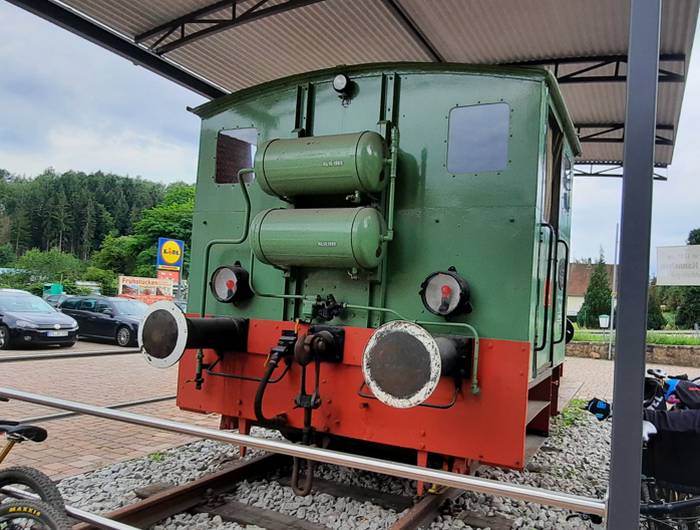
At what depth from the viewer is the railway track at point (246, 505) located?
3277 millimetres

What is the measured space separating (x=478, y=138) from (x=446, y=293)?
1.07 meters

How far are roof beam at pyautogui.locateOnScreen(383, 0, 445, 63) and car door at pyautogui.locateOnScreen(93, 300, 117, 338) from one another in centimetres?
1205

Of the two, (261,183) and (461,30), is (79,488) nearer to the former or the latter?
(261,183)

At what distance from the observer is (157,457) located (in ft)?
15.8

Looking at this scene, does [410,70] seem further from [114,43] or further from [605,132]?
[605,132]

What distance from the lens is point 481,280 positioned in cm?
350

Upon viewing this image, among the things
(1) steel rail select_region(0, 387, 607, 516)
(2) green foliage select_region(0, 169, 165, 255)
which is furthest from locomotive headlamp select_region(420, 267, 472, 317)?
(2) green foliage select_region(0, 169, 165, 255)

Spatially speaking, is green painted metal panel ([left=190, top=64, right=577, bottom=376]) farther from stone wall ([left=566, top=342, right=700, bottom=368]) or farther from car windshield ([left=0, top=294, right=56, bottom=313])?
stone wall ([left=566, top=342, right=700, bottom=368])

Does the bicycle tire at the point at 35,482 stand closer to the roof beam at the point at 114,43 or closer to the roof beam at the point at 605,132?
the roof beam at the point at 114,43

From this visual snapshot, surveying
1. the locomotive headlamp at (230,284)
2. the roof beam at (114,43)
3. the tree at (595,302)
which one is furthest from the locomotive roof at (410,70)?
the tree at (595,302)

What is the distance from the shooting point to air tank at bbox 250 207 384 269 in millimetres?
3430

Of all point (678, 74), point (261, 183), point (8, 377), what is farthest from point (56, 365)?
point (678, 74)

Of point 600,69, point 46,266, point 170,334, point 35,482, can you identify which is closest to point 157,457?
point 170,334

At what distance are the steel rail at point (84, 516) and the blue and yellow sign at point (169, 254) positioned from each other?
990 centimetres
